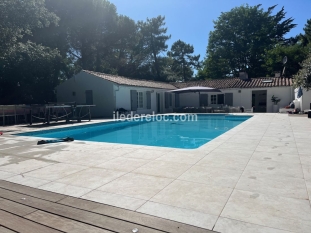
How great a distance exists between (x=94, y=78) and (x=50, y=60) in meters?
3.19

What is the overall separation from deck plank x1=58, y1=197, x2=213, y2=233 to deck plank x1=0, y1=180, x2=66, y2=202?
155 mm

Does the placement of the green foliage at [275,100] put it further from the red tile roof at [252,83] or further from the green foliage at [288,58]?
the green foliage at [288,58]

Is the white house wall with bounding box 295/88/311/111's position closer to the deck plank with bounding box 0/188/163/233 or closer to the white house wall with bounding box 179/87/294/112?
the white house wall with bounding box 179/87/294/112

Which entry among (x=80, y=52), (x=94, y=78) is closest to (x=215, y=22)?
(x=80, y=52)

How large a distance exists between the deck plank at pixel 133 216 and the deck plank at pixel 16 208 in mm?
349

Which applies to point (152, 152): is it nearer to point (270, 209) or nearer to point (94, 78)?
point (270, 209)

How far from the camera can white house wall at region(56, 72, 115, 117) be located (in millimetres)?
15828

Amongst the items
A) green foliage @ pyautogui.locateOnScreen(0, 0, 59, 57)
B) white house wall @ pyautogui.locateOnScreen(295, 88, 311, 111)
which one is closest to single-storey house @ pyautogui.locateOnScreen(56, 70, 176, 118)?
green foliage @ pyautogui.locateOnScreen(0, 0, 59, 57)

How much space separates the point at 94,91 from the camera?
16406 millimetres

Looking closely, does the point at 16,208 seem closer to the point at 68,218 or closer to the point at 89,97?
the point at 68,218

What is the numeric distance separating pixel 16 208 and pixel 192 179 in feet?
7.39

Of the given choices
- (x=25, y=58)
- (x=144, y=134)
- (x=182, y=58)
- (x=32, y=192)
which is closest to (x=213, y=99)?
(x=144, y=134)

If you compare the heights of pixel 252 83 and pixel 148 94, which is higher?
pixel 252 83

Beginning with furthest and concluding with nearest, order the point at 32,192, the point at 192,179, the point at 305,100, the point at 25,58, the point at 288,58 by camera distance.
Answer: the point at 288,58, the point at 25,58, the point at 305,100, the point at 192,179, the point at 32,192
